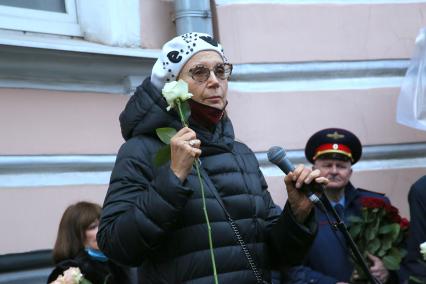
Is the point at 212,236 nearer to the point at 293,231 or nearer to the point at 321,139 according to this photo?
the point at 293,231

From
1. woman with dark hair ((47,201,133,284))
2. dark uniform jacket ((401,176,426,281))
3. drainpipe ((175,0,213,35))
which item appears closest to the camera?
woman with dark hair ((47,201,133,284))

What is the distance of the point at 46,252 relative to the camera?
15.7ft

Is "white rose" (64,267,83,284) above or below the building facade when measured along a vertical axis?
below

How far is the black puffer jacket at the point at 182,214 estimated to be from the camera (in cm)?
311

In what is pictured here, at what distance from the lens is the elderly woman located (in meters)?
3.10

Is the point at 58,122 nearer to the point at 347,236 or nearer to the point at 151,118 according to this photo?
the point at 151,118

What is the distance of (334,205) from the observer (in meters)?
4.89

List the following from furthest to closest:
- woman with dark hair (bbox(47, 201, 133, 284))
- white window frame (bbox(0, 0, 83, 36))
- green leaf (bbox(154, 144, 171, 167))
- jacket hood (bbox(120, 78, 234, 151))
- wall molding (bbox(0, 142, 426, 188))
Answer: white window frame (bbox(0, 0, 83, 36)) → wall molding (bbox(0, 142, 426, 188)) → woman with dark hair (bbox(47, 201, 133, 284)) → jacket hood (bbox(120, 78, 234, 151)) → green leaf (bbox(154, 144, 171, 167))

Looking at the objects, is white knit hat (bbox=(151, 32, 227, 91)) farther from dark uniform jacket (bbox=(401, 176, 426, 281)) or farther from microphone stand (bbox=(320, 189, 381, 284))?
dark uniform jacket (bbox=(401, 176, 426, 281))

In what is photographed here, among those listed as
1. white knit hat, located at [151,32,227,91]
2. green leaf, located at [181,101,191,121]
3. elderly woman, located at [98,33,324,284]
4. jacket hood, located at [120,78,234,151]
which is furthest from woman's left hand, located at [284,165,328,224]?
white knit hat, located at [151,32,227,91]

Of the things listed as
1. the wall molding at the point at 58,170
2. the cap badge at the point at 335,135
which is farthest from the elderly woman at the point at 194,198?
the cap badge at the point at 335,135

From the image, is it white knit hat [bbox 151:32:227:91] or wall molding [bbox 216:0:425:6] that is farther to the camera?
wall molding [bbox 216:0:425:6]

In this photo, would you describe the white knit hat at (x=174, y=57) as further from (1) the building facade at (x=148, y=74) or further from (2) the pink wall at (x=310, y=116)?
(2) the pink wall at (x=310, y=116)

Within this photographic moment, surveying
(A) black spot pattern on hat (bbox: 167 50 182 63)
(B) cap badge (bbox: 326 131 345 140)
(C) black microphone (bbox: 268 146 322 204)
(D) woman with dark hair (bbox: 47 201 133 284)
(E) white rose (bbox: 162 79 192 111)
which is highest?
(A) black spot pattern on hat (bbox: 167 50 182 63)
